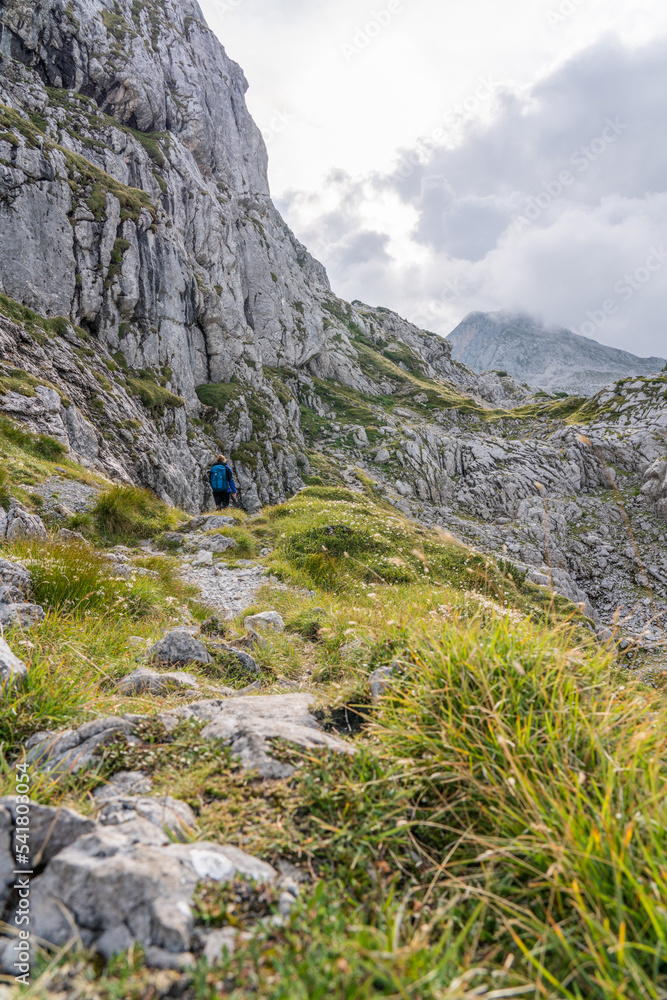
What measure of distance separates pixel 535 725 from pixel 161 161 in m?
77.0

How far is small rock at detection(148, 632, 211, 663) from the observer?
589 centimetres

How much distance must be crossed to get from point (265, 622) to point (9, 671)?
4761 millimetres

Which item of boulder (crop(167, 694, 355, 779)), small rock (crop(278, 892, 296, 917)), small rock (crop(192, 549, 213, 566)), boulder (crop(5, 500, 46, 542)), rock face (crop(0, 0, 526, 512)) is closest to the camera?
small rock (crop(278, 892, 296, 917))

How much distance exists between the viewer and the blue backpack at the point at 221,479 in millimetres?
21062

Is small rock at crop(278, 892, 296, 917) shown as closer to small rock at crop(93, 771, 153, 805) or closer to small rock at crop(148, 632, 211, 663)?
small rock at crop(93, 771, 153, 805)

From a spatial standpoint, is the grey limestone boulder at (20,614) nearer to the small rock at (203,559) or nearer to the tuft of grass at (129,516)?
the small rock at (203,559)

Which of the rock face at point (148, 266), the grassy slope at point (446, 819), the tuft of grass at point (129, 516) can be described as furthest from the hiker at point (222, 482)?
the grassy slope at point (446, 819)

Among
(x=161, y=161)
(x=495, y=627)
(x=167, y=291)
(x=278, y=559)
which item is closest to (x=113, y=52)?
(x=161, y=161)

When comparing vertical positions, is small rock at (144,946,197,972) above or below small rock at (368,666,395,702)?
below

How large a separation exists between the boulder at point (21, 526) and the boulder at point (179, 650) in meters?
5.15

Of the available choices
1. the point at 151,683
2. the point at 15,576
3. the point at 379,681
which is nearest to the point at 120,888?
the point at 379,681

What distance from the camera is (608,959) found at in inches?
73.8

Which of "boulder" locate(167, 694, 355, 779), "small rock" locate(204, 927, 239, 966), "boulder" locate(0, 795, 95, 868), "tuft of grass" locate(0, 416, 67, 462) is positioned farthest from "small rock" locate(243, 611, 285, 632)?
"tuft of grass" locate(0, 416, 67, 462)

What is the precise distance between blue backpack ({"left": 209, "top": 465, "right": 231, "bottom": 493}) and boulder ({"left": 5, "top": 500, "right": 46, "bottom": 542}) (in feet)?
36.4
